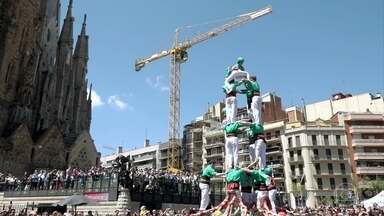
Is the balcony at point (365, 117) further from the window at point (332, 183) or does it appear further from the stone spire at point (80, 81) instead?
the stone spire at point (80, 81)

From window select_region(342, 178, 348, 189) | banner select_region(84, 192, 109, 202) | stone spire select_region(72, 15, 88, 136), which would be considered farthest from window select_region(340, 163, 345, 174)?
banner select_region(84, 192, 109, 202)

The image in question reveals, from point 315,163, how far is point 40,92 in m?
40.0

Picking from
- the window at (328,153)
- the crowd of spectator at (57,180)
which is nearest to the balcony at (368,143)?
the window at (328,153)

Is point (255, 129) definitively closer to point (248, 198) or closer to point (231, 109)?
point (231, 109)

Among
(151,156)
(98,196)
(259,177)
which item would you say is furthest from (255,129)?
(151,156)

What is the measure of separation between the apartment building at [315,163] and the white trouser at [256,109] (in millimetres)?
43754

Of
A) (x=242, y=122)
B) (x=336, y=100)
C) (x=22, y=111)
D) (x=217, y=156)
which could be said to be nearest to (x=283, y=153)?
(x=217, y=156)

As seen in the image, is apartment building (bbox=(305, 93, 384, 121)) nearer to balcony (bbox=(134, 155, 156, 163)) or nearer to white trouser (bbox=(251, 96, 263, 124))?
balcony (bbox=(134, 155, 156, 163))

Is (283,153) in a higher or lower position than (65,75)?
lower

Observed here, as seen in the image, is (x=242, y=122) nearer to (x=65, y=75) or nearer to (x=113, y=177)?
(x=113, y=177)

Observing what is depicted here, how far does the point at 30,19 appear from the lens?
162ft

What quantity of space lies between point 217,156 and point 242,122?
57624 millimetres

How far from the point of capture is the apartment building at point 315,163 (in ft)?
195

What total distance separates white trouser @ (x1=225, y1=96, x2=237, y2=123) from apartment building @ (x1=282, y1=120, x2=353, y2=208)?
43953 millimetres
